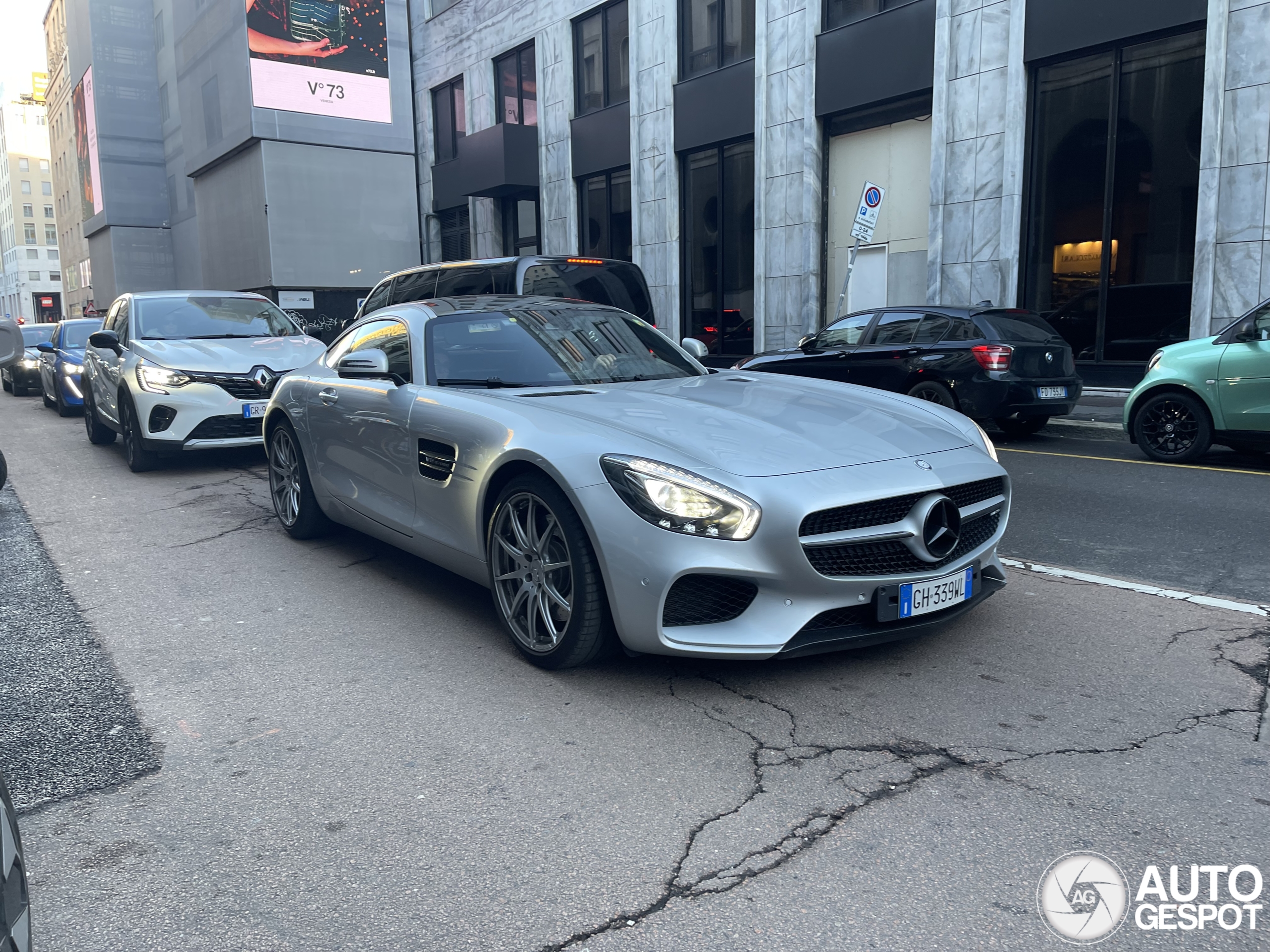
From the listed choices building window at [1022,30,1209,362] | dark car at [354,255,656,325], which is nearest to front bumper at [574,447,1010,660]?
dark car at [354,255,656,325]

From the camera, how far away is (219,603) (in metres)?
5.05

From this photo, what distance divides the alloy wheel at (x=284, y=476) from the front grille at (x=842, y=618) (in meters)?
3.75

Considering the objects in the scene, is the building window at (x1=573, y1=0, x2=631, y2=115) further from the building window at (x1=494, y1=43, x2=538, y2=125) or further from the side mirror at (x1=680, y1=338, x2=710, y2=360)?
the side mirror at (x1=680, y1=338, x2=710, y2=360)

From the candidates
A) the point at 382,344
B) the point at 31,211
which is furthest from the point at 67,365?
the point at 31,211

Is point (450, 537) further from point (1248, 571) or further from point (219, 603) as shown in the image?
point (1248, 571)

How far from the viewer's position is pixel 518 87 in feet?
87.3

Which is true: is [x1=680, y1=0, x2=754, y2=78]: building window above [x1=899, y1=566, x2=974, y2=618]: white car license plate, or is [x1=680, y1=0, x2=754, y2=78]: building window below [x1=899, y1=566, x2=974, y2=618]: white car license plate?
above

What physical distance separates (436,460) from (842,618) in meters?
1.99

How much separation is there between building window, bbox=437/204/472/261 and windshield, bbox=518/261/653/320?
760 inches

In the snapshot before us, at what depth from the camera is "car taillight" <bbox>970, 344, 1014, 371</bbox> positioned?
10.6 m

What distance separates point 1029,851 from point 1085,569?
127 inches

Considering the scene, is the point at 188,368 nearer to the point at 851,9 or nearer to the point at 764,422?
the point at 764,422

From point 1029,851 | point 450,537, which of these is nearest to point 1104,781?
point 1029,851

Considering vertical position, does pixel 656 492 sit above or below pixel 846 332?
below
